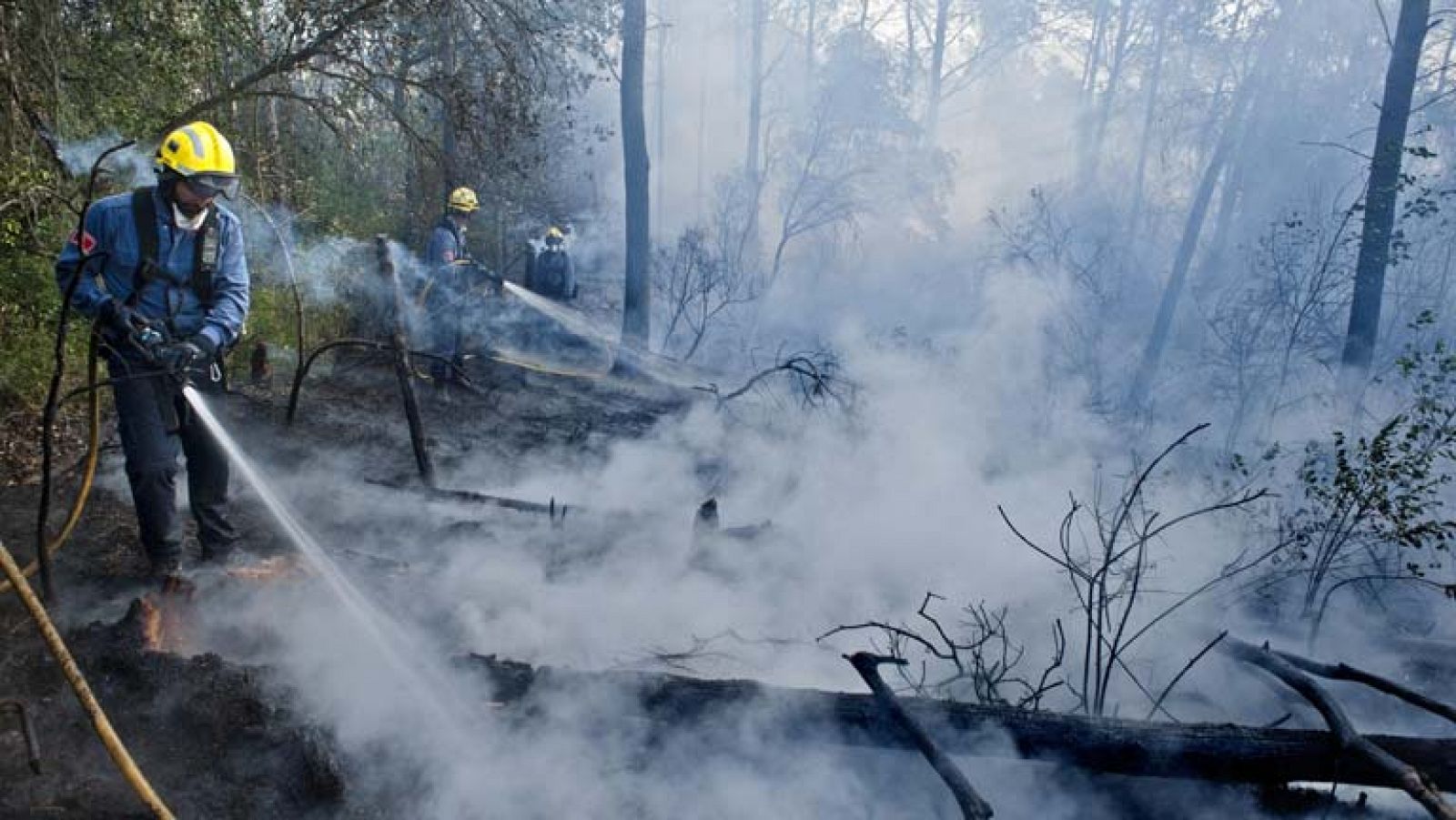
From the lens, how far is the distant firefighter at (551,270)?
14.1m

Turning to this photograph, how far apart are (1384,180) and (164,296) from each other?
10522 millimetres

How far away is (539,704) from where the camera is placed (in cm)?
321

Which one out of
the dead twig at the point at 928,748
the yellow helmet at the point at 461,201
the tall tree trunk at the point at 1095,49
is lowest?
the dead twig at the point at 928,748

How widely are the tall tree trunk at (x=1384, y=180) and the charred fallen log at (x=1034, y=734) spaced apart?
23.9 ft

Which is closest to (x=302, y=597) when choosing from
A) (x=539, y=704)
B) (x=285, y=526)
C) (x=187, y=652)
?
(x=187, y=652)

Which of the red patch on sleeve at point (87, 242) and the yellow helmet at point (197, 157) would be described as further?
the yellow helmet at point (197, 157)

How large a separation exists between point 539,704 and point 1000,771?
1825 millimetres

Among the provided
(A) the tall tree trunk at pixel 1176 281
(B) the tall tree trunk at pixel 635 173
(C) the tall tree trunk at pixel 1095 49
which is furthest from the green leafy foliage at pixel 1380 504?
(C) the tall tree trunk at pixel 1095 49

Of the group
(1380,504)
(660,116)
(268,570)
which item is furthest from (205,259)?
(660,116)

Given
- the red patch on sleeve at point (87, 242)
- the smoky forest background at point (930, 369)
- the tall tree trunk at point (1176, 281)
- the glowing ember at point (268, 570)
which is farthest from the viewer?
the tall tree trunk at point (1176, 281)

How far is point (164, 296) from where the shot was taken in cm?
398

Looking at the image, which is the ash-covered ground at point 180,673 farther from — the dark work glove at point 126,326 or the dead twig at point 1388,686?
the dead twig at point 1388,686

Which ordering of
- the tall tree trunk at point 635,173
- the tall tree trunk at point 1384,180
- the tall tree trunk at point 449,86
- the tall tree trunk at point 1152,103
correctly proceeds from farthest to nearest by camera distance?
1. the tall tree trunk at point 1152,103
2. the tall tree trunk at point 635,173
3. the tall tree trunk at point 449,86
4. the tall tree trunk at point 1384,180

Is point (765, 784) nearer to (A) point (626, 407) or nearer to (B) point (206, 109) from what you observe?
(A) point (626, 407)
